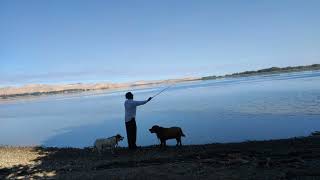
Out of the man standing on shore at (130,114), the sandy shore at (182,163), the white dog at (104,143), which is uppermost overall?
the man standing on shore at (130,114)

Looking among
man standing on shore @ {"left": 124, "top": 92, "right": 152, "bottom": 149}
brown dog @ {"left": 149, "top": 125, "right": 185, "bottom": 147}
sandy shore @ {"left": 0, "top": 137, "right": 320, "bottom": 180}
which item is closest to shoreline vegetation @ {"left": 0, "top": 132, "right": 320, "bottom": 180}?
sandy shore @ {"left": 0, "top": 137, "right": 320, "bottom": 180}

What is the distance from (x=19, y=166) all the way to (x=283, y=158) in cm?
764

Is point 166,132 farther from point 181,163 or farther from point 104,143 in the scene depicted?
point 181,163

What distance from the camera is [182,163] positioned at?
12.0m

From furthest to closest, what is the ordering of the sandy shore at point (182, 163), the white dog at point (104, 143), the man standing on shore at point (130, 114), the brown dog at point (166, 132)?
the brown dog at point (166, 132) < the white dog at point (104, 143) < the man standing on shore at point (130, 114) < the sandy shore at point (182, 163)

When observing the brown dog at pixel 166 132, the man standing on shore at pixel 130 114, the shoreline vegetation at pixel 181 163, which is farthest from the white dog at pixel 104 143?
the brown dog at pixel 166 132

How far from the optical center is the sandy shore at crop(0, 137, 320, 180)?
1041 centimetres

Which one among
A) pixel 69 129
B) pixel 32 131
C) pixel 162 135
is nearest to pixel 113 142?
pixel 162 135

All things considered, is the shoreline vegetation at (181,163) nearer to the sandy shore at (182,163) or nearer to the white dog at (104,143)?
the sandy shore at (182,163)

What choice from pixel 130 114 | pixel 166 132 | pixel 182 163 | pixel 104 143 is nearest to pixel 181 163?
pixel 182 163

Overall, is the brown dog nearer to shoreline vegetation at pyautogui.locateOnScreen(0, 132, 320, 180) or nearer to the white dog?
shoreline vegetation at pyautogui.locateOnScreen(0, 132, 320, 180)

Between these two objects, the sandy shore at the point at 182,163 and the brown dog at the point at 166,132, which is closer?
the sandy shore at the point at 182,163

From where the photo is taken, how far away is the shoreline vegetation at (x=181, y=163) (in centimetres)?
1041

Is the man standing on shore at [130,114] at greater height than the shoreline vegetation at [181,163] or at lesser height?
greater
